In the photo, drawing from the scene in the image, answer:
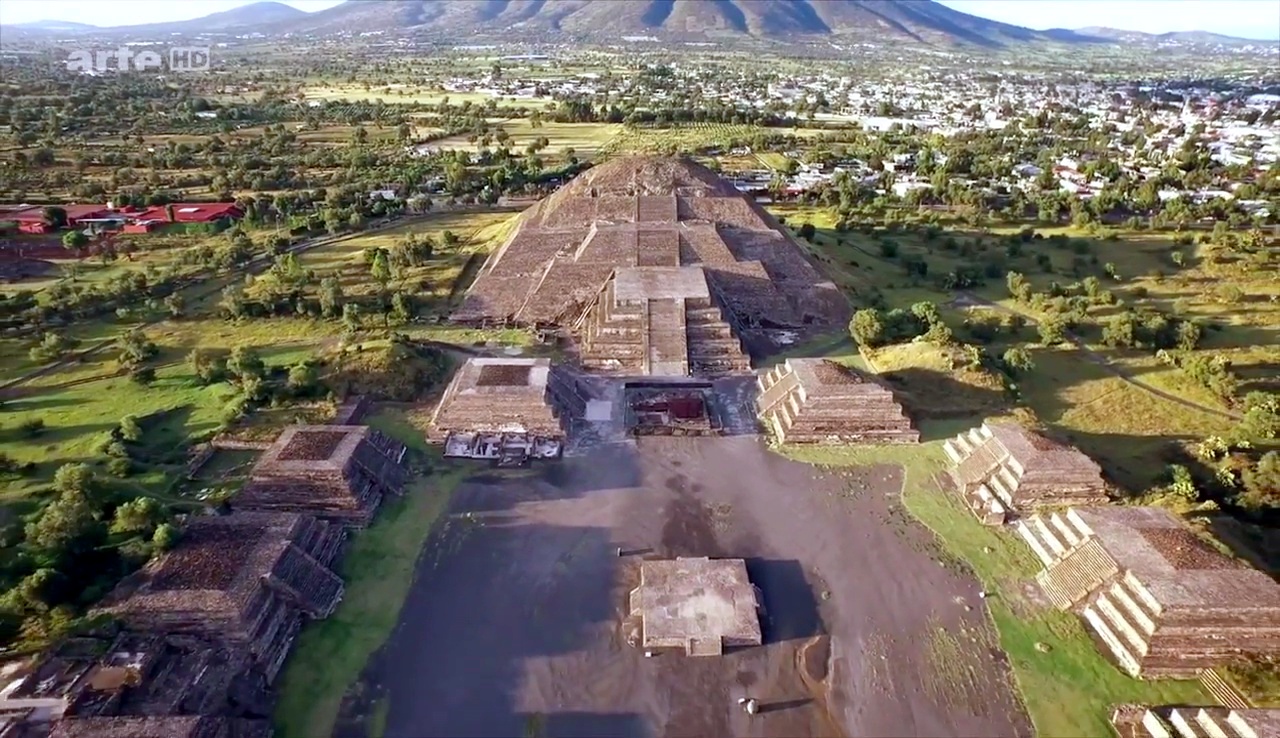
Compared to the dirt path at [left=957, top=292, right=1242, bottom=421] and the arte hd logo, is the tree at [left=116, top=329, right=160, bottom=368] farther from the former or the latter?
the arte hd logo

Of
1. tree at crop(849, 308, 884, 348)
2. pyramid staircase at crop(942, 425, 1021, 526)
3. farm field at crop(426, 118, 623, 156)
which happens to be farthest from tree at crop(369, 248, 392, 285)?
farm field at crop(426, 118, 623, 156)

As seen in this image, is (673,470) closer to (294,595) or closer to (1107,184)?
(294,595)

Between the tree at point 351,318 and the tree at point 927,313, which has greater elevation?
the tree at point 927,313

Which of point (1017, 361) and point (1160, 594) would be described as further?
point (1017, 361)

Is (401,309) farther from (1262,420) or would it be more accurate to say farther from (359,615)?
(1262,420)

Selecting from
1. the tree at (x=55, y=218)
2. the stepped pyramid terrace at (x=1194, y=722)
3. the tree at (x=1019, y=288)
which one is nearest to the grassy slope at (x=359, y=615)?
the stepped pyramid terrace at (x=1194, y=722)

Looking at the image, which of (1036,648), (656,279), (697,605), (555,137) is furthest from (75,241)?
(555,137)

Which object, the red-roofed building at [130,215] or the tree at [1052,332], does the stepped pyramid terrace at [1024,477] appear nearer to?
the tree at [1052,332]
